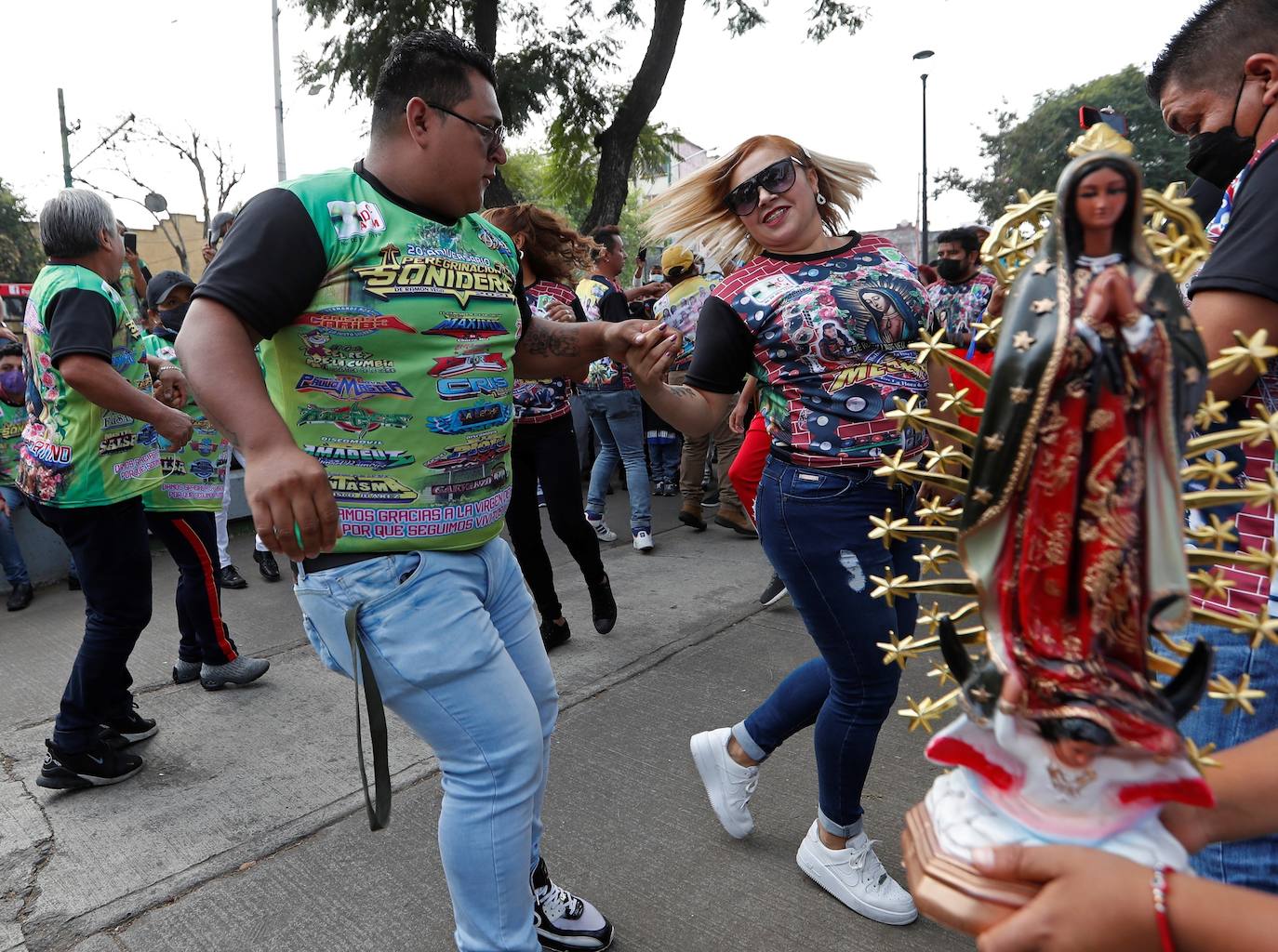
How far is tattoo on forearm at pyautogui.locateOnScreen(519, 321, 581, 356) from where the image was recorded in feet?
7.68

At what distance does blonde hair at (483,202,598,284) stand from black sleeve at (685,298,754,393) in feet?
7.03

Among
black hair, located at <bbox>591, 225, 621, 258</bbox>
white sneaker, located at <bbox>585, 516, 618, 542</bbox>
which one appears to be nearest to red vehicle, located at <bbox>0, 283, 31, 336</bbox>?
black hair, located at <bbox>591, 225, 621, 258</bbox>

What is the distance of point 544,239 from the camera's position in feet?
13.9

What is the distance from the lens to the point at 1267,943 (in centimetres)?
75

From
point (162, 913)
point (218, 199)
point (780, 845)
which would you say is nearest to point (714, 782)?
point (780, 845)

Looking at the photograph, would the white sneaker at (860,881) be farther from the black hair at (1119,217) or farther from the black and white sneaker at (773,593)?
the black and white sneaker at (773,593)

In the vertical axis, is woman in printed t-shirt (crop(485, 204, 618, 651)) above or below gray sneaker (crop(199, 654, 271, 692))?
above

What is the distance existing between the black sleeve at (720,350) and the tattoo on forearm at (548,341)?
0.33 m

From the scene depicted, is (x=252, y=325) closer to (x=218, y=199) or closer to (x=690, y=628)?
(x=690, y=628)

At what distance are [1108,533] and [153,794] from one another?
3390mm

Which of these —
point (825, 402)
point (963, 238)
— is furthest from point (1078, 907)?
point (963, 238)

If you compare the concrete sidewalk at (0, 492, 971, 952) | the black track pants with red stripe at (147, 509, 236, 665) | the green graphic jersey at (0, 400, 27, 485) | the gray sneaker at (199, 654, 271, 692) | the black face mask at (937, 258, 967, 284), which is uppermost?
the black face mask at (937, 258, 967, 284)

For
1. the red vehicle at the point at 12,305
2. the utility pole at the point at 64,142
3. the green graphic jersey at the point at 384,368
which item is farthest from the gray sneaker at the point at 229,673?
the utility pole at the point at 64,142

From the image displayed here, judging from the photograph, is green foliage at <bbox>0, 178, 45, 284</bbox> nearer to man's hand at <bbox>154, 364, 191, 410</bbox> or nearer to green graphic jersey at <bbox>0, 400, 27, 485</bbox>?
green graphic jersey at <bbox>0, 400, 27, 485</bbox>
